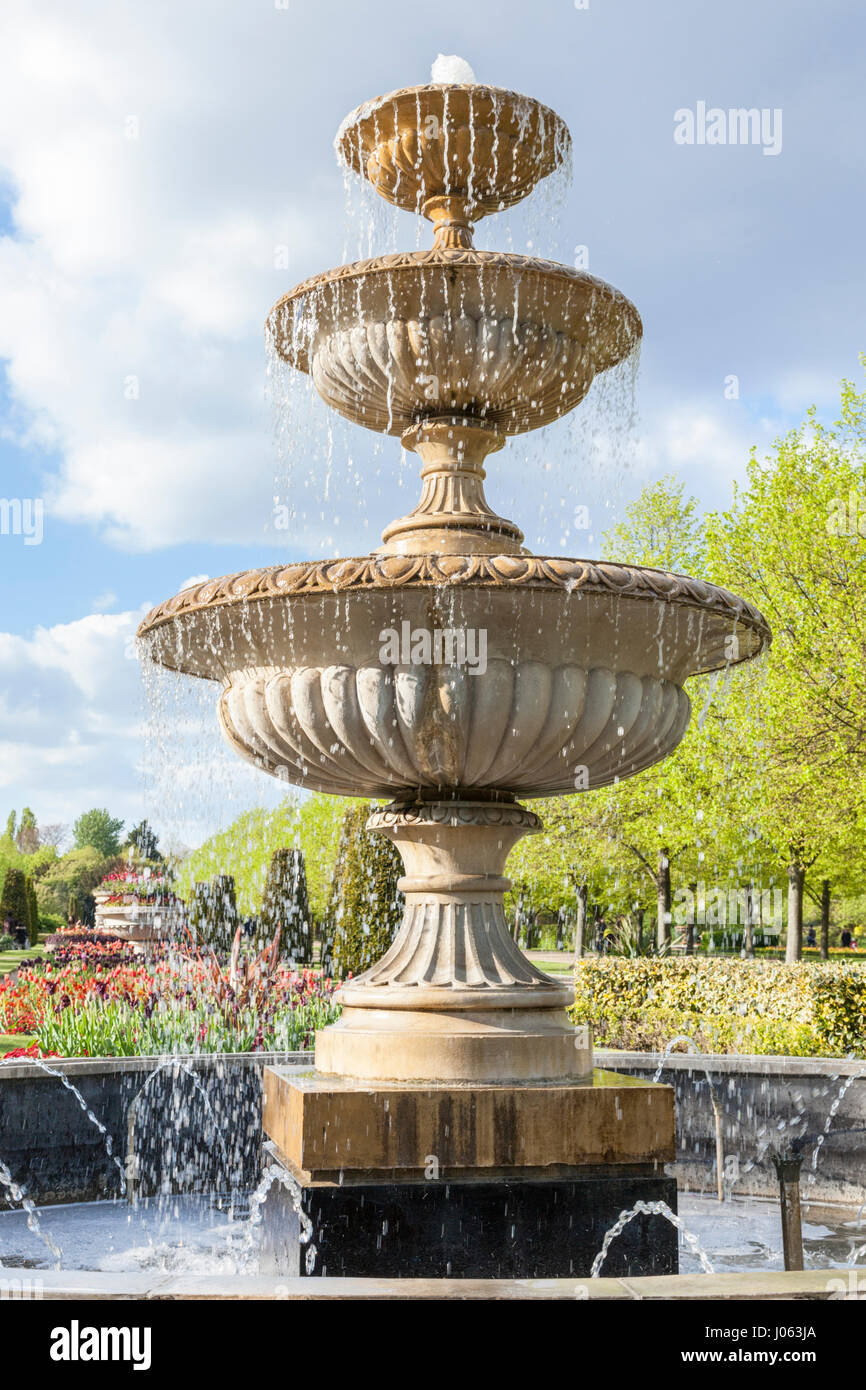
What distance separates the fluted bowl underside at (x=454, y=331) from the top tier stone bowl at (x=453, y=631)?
0.01m

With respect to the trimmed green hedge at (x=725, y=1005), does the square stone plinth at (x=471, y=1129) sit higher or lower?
higher

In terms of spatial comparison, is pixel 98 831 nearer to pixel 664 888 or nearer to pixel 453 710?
pixel 664 888

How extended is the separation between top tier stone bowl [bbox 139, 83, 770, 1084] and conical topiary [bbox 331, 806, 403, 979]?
30.1ft

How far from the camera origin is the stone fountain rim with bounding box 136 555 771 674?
3.94 meters

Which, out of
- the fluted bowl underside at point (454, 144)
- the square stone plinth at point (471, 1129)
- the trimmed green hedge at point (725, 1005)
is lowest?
the trimmed green hedge at point (725, 1005)

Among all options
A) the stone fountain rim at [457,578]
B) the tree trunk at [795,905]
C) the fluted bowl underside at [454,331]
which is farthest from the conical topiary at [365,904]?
the tree trunk at [795,905]

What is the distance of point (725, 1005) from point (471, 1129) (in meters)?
8.05

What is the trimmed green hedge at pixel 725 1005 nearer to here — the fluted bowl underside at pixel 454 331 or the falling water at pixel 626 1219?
the falling water at pixel 626 1219

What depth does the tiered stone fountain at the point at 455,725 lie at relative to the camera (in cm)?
402

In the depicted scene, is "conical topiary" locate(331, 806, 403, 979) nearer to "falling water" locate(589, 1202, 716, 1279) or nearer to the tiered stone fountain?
the tiered stone fountain

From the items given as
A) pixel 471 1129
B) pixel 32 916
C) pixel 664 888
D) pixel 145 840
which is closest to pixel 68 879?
pixel 145 840

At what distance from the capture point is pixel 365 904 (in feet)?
46.9

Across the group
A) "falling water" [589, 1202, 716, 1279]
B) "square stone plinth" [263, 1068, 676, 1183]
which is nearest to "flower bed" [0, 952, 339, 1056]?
"square stone plinth" [263, 1068, 676, 1183]
